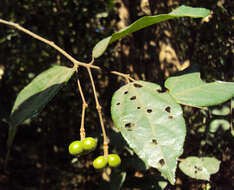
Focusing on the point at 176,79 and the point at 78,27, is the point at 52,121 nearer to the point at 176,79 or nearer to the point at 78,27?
the point at 78,27

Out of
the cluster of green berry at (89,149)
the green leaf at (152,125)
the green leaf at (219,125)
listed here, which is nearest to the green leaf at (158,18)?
the green leaf at (152,125)

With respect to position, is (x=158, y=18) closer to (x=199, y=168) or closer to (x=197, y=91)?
(x=197, y=91)

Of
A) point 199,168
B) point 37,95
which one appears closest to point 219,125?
point 199,168

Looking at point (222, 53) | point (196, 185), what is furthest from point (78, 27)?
point (196, 185)

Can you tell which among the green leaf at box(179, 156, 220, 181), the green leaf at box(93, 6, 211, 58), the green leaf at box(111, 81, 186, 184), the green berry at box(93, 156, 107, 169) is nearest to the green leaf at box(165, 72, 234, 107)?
the green leaf at box(111, 81, 186, 184)

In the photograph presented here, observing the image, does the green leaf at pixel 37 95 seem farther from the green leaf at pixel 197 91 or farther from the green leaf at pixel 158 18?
the green leaf at pixel 197 91
